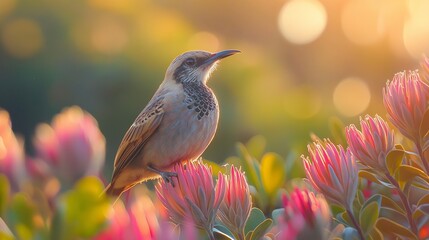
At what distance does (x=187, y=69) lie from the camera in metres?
3.93

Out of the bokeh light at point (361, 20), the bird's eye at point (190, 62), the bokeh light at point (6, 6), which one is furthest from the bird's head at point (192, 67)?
the bokeh light at point (361, 20)

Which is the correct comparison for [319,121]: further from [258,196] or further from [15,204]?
[15,204]

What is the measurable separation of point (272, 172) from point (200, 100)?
125cm

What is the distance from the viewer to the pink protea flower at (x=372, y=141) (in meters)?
1.56

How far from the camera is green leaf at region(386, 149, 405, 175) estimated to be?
5.00 feet

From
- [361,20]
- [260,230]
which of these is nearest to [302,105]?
[260,230]

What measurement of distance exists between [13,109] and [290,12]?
10.2m

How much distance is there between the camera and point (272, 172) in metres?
2.25

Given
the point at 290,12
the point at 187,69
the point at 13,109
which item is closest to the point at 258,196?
the point at 187,69

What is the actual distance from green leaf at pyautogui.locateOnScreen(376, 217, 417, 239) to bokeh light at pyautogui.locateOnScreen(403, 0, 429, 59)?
31.2ft

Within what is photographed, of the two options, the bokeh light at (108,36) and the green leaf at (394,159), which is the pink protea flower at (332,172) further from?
the bokeh light at (108,36)

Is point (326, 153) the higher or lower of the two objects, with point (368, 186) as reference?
higher

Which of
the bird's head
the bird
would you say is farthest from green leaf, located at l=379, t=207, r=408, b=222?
the bird's head

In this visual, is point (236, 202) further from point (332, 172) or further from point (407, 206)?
point (407, 206)
